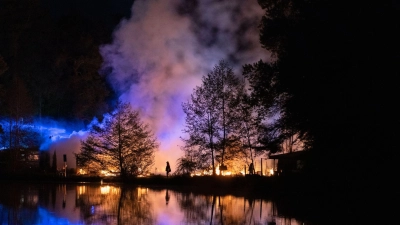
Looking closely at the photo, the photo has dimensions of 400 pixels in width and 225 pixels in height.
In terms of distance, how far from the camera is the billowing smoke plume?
39.2 metres

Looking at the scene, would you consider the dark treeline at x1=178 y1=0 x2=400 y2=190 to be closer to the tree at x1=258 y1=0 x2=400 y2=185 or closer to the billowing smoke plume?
the tree at x1=258 y1=0 x2=400 y2=185

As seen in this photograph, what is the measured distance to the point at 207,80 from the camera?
35250 millimetres

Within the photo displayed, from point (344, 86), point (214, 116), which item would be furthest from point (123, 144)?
point (344, 86)

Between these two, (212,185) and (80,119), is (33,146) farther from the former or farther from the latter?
(212,185)

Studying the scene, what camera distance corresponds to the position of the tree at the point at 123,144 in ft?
124

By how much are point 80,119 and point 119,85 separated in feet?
49.7

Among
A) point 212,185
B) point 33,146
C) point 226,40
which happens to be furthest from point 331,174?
point 33,146

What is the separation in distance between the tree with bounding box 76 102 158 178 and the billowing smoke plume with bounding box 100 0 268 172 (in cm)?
200

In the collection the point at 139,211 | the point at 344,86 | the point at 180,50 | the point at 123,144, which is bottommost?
the point at 139,211

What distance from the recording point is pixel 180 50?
4003cm

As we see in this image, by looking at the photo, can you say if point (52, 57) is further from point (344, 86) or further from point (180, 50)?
point (344, 86)

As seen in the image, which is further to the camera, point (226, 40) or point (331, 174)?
point (226, 40)

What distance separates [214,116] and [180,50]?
7.54 meters

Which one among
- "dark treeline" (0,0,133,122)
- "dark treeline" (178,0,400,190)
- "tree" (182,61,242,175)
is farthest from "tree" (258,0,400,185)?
"dark treeline" (0,0,133,122)
